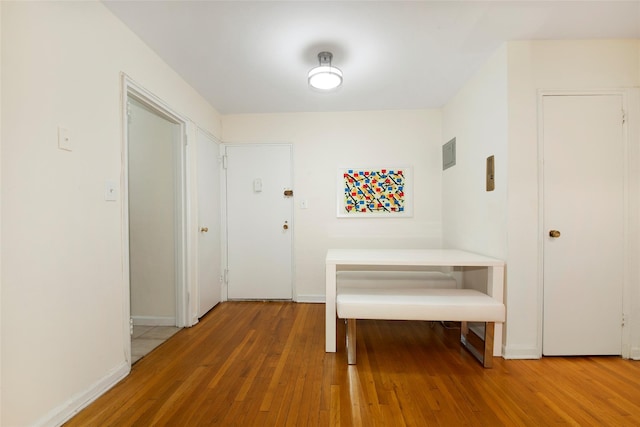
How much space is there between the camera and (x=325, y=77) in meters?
2.06

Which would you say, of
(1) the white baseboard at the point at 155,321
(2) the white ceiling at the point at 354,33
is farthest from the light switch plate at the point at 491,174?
(1) the white baseboard at the point at 155,321

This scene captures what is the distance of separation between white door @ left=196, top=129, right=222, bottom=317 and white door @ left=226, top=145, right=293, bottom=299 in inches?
7.0

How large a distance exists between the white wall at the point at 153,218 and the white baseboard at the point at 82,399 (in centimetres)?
87

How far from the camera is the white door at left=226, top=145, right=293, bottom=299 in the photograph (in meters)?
3.28

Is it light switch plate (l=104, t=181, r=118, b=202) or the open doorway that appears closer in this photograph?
light switch plate (l=104, t=181, r=118, b=202)

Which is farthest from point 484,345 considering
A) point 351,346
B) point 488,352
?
point 351,346

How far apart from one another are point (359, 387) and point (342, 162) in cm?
234

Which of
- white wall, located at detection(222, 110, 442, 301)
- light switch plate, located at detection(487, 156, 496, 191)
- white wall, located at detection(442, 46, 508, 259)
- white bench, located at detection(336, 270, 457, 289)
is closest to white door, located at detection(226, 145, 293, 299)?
white wall, located at detection(222, 110, 442, 301)

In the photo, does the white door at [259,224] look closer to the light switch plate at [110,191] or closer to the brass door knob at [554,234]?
the light switch plate at [110,191]

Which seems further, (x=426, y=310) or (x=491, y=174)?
(x=491, y=174)

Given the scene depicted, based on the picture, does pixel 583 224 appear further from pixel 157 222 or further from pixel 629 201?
pixel 157 222

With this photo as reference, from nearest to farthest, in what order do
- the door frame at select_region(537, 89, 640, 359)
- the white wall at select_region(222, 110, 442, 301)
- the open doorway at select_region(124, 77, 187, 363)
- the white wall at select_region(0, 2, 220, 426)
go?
the white wall at select_region(0, 2, 220, 426), the door frame at select_region(537, 89, 640, 359), the open doorway at select_region(124, 77, 187, 363), the white wall at select_region(222, 110, 442, 301)

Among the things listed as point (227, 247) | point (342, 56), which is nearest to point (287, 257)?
point (227, 247)

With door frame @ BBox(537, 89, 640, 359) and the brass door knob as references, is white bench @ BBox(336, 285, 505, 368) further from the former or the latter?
the brass door knob
